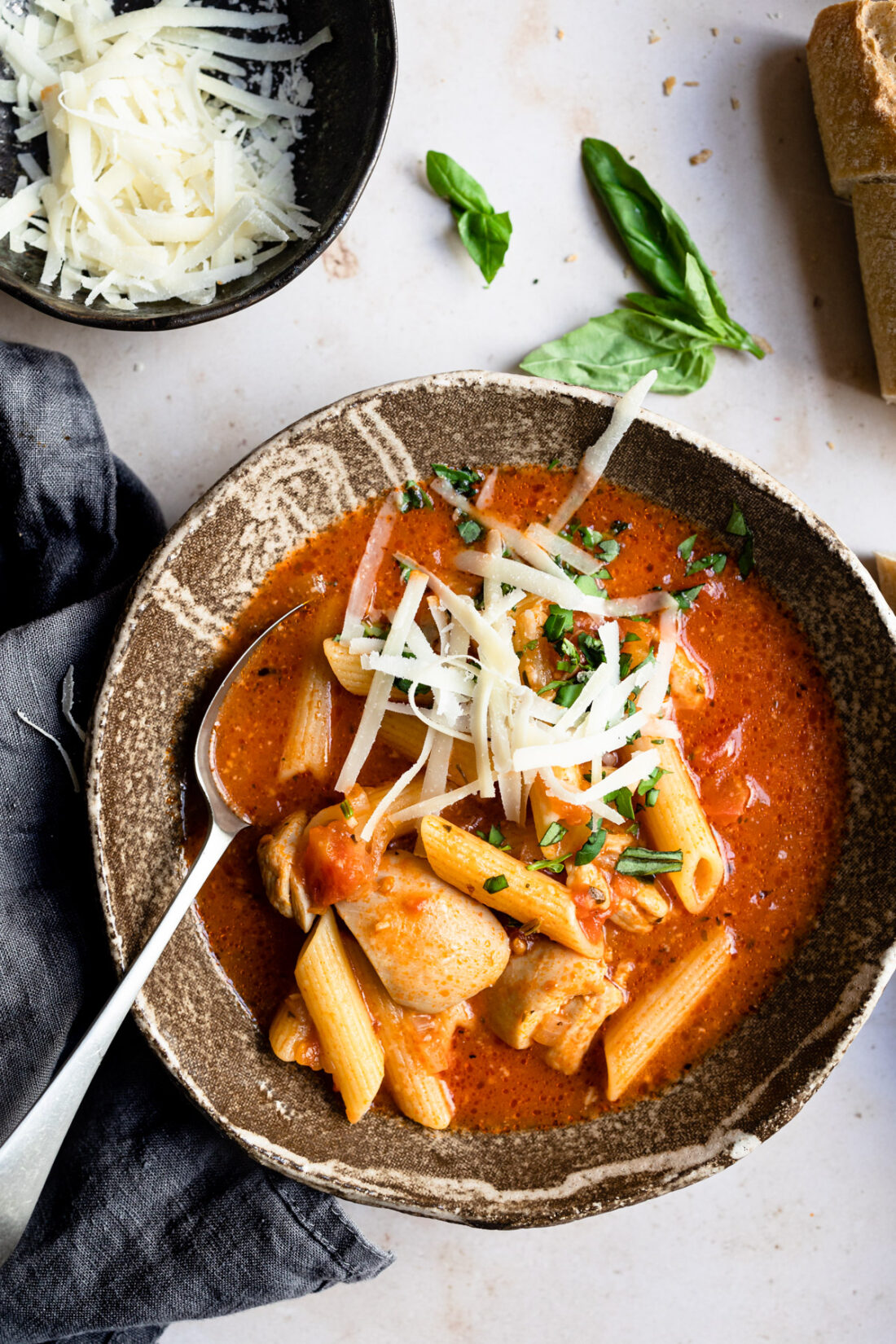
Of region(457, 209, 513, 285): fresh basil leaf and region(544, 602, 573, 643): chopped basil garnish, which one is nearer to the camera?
region(544, 602, 573, 643): chopped basil garnish

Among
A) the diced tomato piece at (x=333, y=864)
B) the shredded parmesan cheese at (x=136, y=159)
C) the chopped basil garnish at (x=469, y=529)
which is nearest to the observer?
the diced tomato piece at (x=333, y=864)

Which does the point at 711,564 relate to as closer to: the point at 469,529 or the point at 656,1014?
the point at 469,529

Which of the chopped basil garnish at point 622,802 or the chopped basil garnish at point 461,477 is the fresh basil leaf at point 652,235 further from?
the chopped basil garnish at point 622,802

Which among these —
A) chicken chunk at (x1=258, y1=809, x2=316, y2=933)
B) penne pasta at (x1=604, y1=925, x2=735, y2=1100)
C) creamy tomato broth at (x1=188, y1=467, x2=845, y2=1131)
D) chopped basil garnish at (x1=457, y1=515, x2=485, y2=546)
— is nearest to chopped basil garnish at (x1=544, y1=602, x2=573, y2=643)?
creamy tomato broth at (x1=188, y1=467, x2=845, y2=1131)

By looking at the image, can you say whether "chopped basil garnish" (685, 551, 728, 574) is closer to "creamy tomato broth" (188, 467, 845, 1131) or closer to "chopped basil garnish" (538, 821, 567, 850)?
"creamy tomato broth" (188, 467, 845, 1131)

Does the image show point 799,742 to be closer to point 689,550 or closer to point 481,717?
point 689,550

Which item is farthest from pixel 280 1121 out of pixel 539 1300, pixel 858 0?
pixel 858 0

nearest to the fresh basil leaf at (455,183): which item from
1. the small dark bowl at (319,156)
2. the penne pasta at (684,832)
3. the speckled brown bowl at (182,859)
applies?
the small dark bowl at (319,156)
